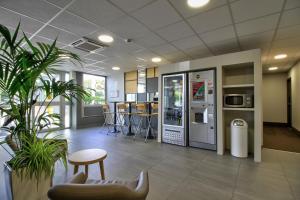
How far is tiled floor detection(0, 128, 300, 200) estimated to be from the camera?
2020 mm

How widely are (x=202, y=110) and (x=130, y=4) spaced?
9.19 feet

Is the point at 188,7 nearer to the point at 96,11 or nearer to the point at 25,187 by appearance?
the point at 96,11

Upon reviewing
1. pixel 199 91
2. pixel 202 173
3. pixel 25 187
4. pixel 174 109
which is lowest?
pixel 202 173

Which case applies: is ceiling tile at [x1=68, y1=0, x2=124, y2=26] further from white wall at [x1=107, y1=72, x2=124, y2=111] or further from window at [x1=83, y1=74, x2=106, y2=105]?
window at [x1=83, y1=74, x2=106, y2=105]

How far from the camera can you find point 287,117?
686cm

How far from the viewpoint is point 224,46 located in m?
3.82

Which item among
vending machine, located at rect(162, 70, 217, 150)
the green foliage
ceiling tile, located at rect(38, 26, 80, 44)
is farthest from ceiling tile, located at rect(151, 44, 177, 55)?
the green foliage

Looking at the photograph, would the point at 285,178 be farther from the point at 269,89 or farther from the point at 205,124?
the point at 269,89

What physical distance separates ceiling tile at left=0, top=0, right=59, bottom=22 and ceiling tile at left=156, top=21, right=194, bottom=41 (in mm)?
1833

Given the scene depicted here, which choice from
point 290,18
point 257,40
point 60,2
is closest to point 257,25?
point 290,18

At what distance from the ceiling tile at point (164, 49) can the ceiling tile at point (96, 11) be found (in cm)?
162

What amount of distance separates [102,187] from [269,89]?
885 cm

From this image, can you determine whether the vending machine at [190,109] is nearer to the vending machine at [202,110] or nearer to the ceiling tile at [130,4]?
the vending machine at [202,110]

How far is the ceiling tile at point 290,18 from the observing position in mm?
2361
